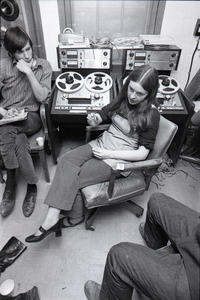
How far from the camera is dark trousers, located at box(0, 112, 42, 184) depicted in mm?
1641

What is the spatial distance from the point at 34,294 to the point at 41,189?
2.70 feet

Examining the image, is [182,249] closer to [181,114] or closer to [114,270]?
[114,270]

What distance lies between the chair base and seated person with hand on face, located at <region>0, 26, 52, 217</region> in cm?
48

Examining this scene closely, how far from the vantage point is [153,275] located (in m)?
0.92

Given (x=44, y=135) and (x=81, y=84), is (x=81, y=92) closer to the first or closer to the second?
(x=81, y=84)

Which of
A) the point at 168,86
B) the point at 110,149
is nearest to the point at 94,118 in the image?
the point at 110,149

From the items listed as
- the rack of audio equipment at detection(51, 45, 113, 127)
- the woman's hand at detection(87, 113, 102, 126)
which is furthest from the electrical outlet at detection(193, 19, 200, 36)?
the woman's hand at detection(87, 113, 102, 126)

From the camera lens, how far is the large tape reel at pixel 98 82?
1867 millimetres

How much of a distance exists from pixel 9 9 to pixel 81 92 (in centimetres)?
87

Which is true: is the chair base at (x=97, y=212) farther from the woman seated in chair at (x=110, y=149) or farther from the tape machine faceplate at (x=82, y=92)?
the tape machine faceplate at (x=82, y=92)

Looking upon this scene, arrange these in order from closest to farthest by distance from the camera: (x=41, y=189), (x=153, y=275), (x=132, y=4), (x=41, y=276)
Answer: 1. (x=153, y=275)
2. (x=41, y=276)
3. (x=41, y=189)
4. (x=132, y=4)

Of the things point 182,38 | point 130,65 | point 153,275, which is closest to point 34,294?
point 153,275

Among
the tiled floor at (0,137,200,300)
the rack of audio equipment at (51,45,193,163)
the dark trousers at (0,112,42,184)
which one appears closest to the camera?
the tiled floor at (0,137,200,300)

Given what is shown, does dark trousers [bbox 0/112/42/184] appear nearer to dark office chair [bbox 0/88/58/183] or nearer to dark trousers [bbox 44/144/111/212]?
dark office chair [bbox 0/88/58/183]
